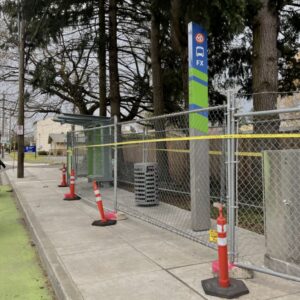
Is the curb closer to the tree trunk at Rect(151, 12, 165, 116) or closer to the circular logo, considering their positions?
the circular logo

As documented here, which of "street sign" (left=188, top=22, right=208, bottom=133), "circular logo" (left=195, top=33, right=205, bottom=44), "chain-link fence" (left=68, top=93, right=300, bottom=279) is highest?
"circular logo" (left=195, top=33, right=205, bottom=44)

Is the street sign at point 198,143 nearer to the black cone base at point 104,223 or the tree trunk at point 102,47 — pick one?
the black cone base at point 104,223

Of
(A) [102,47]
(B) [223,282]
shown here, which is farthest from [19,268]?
(A) [102,47]

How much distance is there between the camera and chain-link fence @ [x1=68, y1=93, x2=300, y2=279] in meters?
5.07

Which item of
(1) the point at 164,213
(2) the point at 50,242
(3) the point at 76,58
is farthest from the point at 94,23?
(2) the point at 50,242

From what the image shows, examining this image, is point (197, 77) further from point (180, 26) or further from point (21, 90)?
point (21, 90)

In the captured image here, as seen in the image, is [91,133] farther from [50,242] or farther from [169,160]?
[50,242]

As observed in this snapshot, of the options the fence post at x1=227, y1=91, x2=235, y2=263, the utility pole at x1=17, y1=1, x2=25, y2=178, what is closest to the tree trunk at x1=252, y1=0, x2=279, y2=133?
the fence post at x1=227, y1=91, x2=235, y2=263

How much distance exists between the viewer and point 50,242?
7250mm

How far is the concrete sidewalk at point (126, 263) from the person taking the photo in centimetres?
477

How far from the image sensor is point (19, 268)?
6398 millimetres

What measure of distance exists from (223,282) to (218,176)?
4874 mm

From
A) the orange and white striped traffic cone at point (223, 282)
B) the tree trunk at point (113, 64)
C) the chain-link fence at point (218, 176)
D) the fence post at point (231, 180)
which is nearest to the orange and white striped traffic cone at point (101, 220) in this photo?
the chain-link fence at point (218, 176)

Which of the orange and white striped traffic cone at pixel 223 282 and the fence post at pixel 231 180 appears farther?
the fence post at pixel 231 180
